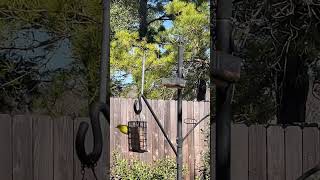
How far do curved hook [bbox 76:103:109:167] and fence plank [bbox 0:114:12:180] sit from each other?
0.61 ft

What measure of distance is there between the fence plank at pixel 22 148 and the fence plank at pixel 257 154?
648 millimetres

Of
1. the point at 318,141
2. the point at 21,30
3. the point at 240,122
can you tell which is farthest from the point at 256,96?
the point at 21,30

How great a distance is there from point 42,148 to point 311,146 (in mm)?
813

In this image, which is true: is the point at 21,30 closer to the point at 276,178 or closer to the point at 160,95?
the point at 160,95

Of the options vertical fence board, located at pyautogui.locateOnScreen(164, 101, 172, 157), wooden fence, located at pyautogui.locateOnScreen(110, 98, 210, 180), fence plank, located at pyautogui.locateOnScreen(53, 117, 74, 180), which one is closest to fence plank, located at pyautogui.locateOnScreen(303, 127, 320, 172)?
wooden fence, located at pyautogui.locateOnScreen(110, 98, 210, 180)

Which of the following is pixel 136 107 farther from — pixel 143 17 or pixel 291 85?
pixel 291 85

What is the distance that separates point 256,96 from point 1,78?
74 centimetres

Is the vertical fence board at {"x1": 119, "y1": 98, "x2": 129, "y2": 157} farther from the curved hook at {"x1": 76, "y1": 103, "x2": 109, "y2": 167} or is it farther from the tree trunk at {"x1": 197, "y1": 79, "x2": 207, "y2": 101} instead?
the tree trunk at {"x1": 197, "y1": 79, "x2": 207, "y2": 101}

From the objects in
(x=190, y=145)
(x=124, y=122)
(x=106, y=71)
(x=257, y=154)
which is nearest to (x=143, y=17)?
(x=106, y=71)

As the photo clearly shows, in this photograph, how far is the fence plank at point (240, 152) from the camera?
4.10 feet

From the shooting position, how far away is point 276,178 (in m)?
1.29

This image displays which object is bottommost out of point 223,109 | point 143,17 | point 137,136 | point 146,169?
point 146,169

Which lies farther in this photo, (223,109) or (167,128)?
(167,128)

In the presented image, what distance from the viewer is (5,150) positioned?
1.14 m
